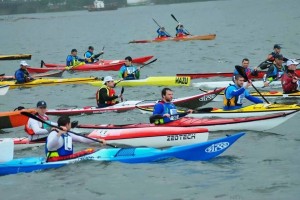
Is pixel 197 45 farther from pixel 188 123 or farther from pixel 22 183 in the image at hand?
pixel 22 183

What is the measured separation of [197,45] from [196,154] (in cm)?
3409

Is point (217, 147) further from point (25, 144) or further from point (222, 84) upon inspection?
point (222, 84)

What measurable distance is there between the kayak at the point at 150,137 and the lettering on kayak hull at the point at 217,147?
3.63 feet

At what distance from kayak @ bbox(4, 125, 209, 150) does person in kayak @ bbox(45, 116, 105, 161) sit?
1.97 meters

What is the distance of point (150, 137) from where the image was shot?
13727mm

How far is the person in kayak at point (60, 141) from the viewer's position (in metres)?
11.8

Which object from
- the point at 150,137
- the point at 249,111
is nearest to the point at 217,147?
the point at 150,137

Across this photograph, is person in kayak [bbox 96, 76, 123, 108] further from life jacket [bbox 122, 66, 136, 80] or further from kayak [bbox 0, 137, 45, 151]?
life jacket [bbox 122, 66, 136, 80]

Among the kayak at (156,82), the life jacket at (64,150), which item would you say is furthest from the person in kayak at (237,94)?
the kayak at (156,82)

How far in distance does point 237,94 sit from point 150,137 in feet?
9.97

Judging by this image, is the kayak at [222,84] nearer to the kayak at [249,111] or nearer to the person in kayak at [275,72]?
the person in kayak at [275,72]

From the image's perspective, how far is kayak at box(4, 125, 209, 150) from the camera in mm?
13500

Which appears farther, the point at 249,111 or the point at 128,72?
the point at 128,72

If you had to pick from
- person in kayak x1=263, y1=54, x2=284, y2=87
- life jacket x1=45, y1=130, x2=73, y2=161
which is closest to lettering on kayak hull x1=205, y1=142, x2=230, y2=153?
life jacket x1=45, y1=130, x2=73, y2=161
